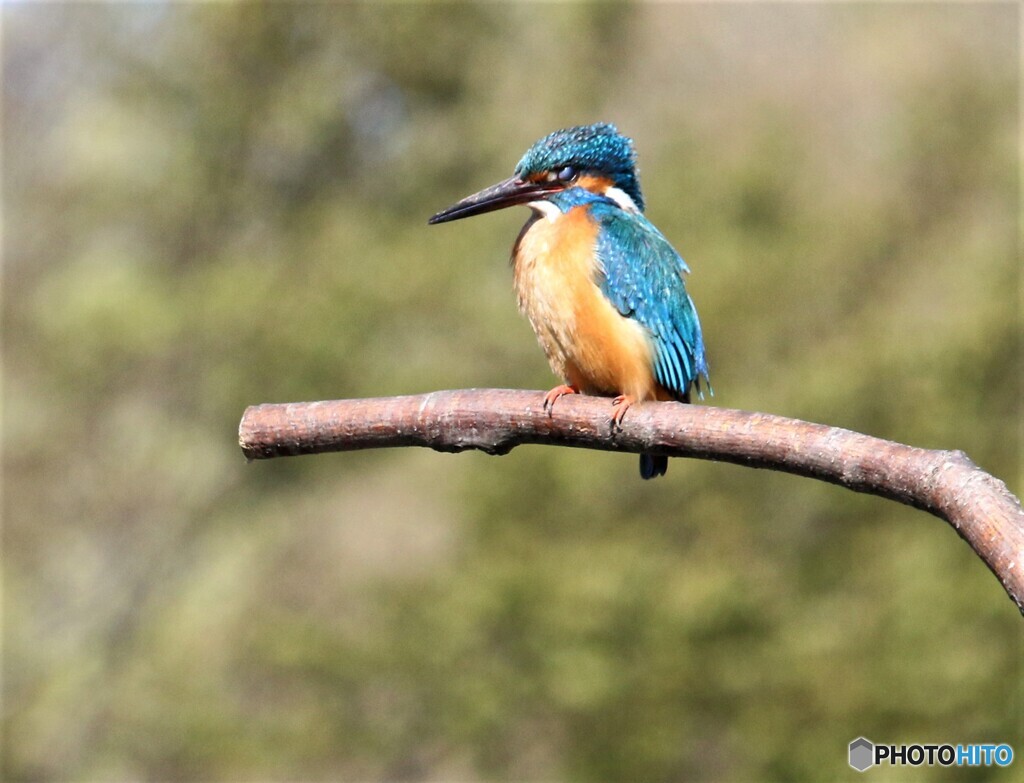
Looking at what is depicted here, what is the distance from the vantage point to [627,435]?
2.19 metres

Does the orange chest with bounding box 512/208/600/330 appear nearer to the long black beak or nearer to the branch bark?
the long black beak

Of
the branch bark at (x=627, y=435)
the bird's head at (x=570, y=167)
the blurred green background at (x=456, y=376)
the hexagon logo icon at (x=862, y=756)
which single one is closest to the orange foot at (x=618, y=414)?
the branch bark at (x=627, y=435)

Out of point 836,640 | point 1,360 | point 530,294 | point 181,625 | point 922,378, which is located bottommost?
point 530,294

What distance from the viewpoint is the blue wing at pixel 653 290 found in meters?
3.25

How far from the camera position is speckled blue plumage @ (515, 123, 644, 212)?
3.39 m

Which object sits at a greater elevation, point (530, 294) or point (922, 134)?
point (922, 134)

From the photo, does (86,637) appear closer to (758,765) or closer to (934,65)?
(758,765)

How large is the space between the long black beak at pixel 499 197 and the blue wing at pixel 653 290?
0.16 meters

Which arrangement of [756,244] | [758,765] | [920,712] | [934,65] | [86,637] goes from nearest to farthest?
[920,712] < [758,765] < [756,244] < [934,65] < [86,637]

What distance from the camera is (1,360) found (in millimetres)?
13789

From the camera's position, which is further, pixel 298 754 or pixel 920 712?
pixel 298 754

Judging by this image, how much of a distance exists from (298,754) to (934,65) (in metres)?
9.71

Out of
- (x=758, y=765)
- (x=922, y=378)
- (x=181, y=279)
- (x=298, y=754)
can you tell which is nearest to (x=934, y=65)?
(x=922, y=378)

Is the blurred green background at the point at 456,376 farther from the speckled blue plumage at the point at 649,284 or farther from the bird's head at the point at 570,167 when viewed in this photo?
the bird's head at the point at 570,167
